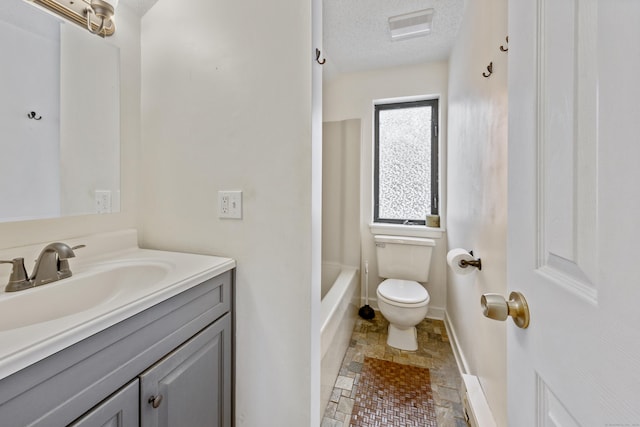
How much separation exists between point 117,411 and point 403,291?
187 centimetres

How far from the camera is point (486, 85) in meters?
1.29

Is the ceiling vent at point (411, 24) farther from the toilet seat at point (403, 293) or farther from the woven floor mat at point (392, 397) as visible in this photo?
the woven floor mat at point (392, 397)

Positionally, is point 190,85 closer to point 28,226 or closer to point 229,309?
point 28,226

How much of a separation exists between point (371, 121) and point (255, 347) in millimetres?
2240

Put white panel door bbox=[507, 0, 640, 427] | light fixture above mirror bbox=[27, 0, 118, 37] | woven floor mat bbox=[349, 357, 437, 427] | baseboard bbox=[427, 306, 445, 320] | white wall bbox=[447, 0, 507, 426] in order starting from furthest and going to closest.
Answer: baseboard bbox=[427, 306, 445, 320] < woven floor mat bbox=[349, 357, 437, 427] < white wall bbox=[447, 0, 507, 426] < light fixture above mirror bbox=[27, 0, 118, 37] < white panel door bbox=[507, 0, 640, 427]

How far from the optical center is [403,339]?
198 centimetres

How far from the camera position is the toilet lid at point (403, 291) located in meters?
1.89

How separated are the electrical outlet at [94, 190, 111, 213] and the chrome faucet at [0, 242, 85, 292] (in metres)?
0.33

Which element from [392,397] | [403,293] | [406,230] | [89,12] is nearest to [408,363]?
[392,397]

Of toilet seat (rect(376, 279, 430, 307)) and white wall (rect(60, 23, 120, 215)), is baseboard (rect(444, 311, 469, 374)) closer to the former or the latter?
toilet seat (rect(376, 279, 430, 307))

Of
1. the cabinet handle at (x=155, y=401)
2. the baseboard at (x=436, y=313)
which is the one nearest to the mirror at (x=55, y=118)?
the cabinet handle at (x=155, y=401)

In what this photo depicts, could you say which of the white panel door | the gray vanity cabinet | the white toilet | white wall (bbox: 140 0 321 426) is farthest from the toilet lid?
the white panel door

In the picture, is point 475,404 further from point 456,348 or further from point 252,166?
point 252,166

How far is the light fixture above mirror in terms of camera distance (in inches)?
38.1
